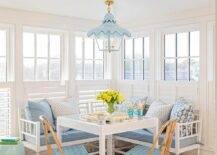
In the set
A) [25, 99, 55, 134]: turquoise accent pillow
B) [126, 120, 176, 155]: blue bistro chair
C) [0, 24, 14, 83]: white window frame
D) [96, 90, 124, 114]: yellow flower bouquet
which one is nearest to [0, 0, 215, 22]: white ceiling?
[0, 24, 14, 83]: white window frame

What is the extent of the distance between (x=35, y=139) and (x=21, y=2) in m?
1.74

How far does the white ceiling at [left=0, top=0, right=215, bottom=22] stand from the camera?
4.01 metres

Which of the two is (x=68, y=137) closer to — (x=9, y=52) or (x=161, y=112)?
(x=161, y=112)

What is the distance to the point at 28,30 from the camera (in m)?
4.71

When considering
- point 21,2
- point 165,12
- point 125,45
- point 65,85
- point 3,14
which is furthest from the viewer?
point 125,45

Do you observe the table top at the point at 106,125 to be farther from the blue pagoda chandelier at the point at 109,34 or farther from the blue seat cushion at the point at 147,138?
the blue pagoda chandelier at the point at 109,34

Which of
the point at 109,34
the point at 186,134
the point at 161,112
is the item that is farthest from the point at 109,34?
the point at 186,134

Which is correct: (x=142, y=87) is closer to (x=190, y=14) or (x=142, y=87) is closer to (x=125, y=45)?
(x=125, y=45)

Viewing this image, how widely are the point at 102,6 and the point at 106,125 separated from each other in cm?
176

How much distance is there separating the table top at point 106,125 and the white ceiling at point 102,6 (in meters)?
1.47

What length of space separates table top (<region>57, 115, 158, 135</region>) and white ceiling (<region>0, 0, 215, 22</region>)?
57.7 inches

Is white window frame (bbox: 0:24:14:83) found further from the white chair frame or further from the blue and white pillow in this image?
the blue and white pillow

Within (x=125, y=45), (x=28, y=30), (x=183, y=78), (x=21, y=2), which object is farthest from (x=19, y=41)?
(x=183, y=78)

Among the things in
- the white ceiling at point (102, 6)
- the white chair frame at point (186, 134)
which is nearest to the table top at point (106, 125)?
the white chair frame at point (186, 134)
